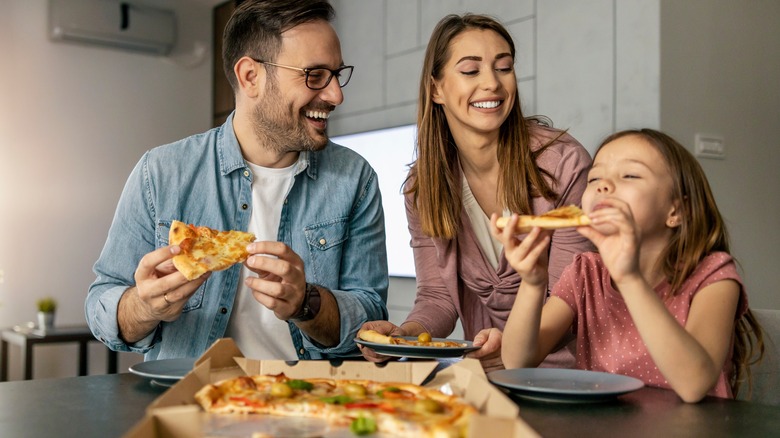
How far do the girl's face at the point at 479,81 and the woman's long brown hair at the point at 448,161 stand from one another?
0.05 m

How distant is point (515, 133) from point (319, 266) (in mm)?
730

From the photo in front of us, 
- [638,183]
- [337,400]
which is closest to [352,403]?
[337,400]

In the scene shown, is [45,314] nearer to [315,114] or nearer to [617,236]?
[315,114]

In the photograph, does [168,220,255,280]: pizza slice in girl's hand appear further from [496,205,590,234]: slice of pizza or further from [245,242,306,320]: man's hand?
[496,205,590,234]: slice of pizza

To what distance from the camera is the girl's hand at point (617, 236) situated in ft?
4.57

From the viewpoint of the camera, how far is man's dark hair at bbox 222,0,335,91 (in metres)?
2.20

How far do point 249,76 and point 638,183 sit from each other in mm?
1156

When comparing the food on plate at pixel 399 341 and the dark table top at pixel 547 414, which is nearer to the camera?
the dark table top at pixel 547 414

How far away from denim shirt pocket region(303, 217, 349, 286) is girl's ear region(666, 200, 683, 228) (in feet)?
2.94

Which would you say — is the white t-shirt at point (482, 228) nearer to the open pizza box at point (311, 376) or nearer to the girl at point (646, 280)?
the girl at point (646, 280)

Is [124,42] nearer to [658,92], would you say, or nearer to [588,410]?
[658,92]

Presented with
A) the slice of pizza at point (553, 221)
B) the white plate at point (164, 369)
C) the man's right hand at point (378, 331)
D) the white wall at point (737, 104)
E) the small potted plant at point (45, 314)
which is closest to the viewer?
the white plate at point (164, 369)

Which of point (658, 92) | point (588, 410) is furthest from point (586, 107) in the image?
point (588, 410)

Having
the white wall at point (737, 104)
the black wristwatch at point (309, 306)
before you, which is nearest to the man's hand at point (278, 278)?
the black wristwatch at point (309, 306)
